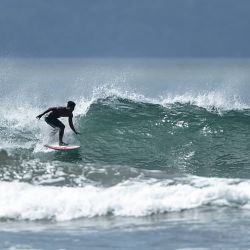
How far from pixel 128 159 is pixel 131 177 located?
410cm

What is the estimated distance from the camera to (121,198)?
631 inches

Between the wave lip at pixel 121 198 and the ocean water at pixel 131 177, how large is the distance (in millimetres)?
20

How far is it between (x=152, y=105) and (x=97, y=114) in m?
1.98

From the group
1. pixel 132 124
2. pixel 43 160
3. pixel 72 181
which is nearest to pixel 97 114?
pixel 132 124

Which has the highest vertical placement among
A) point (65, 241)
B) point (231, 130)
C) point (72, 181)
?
point (231, 130)

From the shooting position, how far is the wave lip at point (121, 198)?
15422mm

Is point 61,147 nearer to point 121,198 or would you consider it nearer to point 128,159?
point 128,159

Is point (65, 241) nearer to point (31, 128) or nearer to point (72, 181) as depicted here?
point (72, 181)

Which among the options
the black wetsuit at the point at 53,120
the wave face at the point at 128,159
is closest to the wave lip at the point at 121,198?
the wave face at the point at 128,159

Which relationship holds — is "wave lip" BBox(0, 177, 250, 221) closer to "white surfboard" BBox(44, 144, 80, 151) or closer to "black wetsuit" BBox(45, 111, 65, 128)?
"white surfboard" BBox(44, 144, 80, 151)

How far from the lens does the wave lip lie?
50.6 feet

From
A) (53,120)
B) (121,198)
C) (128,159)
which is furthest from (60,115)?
(121,198)

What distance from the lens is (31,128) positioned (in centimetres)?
2455

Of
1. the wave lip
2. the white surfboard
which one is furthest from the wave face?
the white surfboard
